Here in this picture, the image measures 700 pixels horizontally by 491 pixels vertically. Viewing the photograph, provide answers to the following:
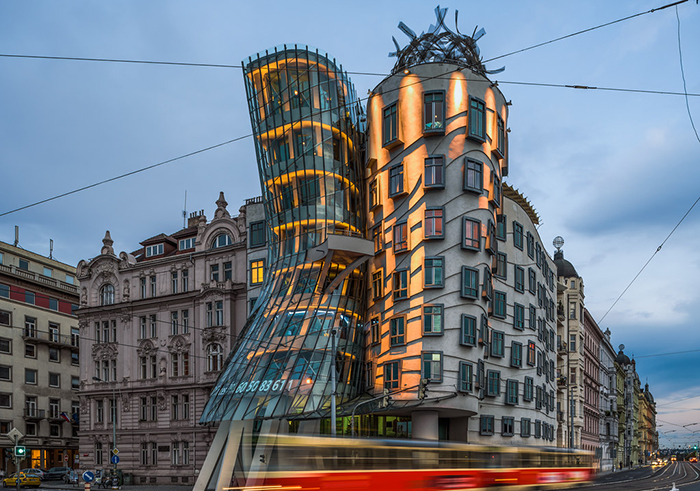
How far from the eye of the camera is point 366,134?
5219 cm

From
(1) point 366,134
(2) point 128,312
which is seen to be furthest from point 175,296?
(1) point 366,134

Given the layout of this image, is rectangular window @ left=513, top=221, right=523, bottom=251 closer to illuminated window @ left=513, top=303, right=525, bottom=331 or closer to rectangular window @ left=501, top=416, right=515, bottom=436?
illuminated window @ left=513, top=303, right=525, bottom=331

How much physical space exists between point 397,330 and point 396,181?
9445 mm

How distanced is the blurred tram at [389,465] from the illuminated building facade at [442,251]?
1421 cm

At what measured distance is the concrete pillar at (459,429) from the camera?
4438 cm

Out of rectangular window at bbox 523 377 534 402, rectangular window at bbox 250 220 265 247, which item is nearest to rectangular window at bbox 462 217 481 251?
rectangular window at bbox 523 377 534 402

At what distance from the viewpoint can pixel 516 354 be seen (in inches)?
1959

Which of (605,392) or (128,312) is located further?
(605,392)

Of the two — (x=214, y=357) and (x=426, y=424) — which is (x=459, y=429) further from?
(x=214, y=357)

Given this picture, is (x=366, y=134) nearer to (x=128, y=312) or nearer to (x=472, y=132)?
(x=472, y=132)

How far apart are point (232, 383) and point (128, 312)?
23507mm

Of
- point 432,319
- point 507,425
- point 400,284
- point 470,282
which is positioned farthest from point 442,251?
point 507,425

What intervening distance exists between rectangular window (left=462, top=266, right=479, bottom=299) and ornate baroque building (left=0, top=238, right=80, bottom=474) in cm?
4648

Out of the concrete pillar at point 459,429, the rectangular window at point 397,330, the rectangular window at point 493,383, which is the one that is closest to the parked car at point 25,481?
the rectangular window at point 397,330
